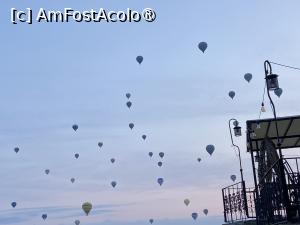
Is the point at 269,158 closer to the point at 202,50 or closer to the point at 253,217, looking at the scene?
the point at 253,217

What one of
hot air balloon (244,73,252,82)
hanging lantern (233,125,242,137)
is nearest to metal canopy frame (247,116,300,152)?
hanging lantern (233,125,242,137)

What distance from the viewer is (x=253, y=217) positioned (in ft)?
57.1

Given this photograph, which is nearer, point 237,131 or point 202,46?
point 237,131

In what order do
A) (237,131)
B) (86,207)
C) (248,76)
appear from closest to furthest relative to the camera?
1. (237,131)
2. (248,76)
3. (86,207)

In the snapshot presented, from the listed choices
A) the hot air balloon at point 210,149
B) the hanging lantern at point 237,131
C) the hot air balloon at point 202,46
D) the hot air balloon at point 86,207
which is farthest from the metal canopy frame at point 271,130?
the hot air balloon at point 86,207

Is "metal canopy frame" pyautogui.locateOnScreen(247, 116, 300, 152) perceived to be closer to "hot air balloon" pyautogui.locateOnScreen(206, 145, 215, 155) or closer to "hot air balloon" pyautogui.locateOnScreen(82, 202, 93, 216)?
"hot air balloon" pyautogui.locateOnScreen(206, 145, 215, 155)

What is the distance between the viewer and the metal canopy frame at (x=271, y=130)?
16.2 meters

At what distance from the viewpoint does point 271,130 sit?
57.6 ft

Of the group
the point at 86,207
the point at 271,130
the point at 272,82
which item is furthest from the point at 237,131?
the point at 86,207

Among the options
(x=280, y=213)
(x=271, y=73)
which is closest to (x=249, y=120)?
(x=271, y=73)

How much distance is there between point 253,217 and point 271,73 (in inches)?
285

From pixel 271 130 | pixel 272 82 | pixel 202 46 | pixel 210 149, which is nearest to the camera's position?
pixel 272 82

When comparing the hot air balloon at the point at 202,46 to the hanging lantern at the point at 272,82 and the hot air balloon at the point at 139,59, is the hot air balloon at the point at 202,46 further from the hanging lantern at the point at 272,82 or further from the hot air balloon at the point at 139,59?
the hanging lantern at the point at 272,82

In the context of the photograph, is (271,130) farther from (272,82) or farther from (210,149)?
(210,149)
